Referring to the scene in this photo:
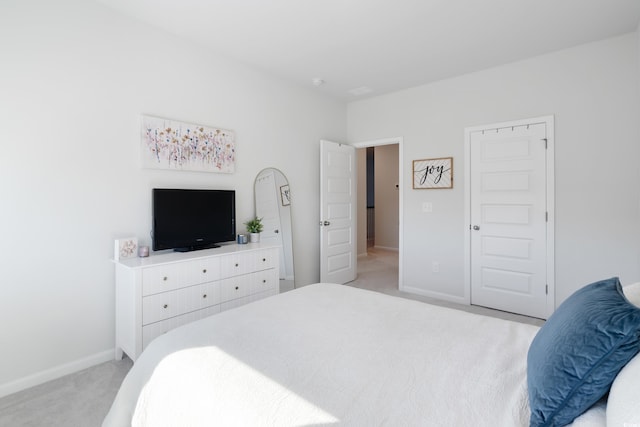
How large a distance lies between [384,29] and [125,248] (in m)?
2.80

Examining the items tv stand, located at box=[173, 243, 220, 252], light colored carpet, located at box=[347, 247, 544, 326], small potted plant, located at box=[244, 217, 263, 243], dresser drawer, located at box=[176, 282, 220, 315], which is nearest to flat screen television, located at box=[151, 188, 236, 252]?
tv stand, located at box=[173, 243, 220, 252]

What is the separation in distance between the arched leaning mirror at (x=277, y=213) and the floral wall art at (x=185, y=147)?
47 cm

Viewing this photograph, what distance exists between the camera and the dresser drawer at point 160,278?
2279 millimetres

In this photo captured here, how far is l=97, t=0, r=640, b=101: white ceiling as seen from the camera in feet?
8.05

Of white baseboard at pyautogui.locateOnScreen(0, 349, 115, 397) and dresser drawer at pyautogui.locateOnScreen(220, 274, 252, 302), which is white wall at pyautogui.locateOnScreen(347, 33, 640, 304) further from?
white baseboard at pyautogui.locateOnScreen(0, 349, 115, 397)

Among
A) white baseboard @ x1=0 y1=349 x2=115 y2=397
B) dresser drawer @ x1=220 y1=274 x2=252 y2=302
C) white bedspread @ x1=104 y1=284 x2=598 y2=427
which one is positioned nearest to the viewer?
white bedspread @ x1=104 y1=284 x2=598 y2=427

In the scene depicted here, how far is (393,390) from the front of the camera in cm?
101

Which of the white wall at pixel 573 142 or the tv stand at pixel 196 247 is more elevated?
the white wall at pixel 573 142

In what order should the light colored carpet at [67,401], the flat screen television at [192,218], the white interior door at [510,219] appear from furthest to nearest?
the white interior door at [510,219] < the flat screen television at [192,218] < the light colored carpet at [67,401]

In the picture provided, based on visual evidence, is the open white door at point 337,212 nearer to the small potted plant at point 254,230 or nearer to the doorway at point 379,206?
the small potted plant at point 254,230

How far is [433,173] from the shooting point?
4.04 metres

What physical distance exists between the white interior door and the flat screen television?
2769 mm

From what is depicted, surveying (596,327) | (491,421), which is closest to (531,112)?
(596,327)

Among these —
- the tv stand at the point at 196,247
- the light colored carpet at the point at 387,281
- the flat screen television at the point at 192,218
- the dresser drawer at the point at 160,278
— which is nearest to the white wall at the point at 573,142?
the light colored carpet at the point at 387,281
